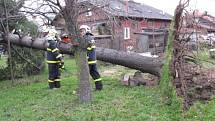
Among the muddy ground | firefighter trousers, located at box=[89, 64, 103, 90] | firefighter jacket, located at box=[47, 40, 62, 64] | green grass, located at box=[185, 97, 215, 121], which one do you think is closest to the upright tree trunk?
firefighter trousers, located at box=[89, 64, 103, 90]

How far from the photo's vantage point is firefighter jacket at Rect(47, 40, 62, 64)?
10.4 meters

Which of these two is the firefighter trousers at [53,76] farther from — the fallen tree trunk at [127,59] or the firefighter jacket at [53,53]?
the fallen tree trunk at [127,59]

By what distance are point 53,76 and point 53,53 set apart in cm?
67

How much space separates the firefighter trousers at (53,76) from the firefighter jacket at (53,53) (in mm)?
119

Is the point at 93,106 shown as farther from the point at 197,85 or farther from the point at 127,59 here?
the point at 127,59

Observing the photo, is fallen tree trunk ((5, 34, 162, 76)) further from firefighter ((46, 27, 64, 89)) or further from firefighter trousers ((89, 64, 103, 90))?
firefighter trousers ((89, 64, 103, 90))

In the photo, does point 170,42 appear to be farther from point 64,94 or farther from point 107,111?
point 64,94

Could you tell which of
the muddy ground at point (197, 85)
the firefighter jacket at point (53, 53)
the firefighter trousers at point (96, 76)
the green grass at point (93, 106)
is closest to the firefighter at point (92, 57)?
the firefighter trousers at point (96, 76)

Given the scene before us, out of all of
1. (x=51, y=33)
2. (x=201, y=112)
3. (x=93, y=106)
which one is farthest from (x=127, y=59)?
(x=201, y=112)

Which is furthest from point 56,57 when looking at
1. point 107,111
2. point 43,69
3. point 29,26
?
point 43,69

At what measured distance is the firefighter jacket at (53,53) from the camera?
411 inches

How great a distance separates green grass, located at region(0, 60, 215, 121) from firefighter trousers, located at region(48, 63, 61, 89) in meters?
0.24

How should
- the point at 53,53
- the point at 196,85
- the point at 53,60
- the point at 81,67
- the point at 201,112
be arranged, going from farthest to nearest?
the point at 53,60 → the point at 53,53 → the point at 196,85 → the point at 81,67 → the point at 201,112

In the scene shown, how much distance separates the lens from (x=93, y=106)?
8055 millimetres
